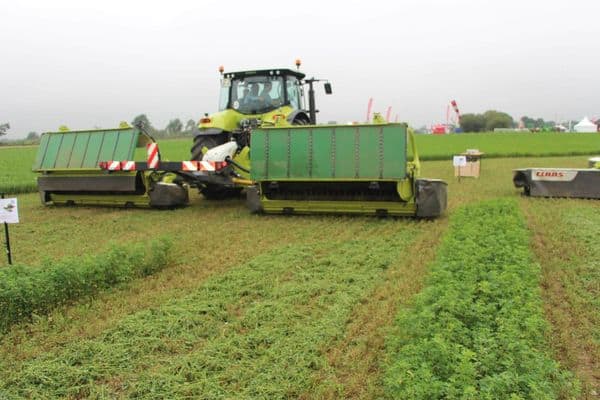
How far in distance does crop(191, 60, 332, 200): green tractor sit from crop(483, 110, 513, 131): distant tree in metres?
86.4

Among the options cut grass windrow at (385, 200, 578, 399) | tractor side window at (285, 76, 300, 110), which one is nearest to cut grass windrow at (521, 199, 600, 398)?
cut grass windrow at (385, 200, 578, 399)

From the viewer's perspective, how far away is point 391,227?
23.2 ft

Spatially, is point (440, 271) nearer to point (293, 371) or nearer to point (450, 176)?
point (293, 371)

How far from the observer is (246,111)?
992 cm

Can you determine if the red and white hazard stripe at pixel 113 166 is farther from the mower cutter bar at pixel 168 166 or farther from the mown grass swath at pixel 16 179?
the mown grass swath at pixel 16 179

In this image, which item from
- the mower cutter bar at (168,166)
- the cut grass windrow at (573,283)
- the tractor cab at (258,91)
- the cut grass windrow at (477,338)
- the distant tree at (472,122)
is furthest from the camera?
the distant tree at (472,122)

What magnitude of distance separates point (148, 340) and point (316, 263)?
223 cm

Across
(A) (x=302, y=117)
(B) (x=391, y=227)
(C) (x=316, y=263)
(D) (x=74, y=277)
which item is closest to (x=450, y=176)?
(A) (x=302, y=117)

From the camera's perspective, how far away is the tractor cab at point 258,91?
9.75 metres

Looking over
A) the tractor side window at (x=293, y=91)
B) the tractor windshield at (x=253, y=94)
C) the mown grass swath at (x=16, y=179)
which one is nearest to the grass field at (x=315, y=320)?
the tractor windshield at (x=253, y=94)

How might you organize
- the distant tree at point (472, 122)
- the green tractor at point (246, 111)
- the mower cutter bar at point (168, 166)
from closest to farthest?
the mower cutter bar at point (168, 166) < the green tractor at point (246, 111) < the distant tree at point (472, 122)

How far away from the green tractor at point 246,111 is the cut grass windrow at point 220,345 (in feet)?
14.9

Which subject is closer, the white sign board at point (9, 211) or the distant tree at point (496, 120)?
the white sign board at point (9, 211)

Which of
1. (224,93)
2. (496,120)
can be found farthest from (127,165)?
(496,120)
